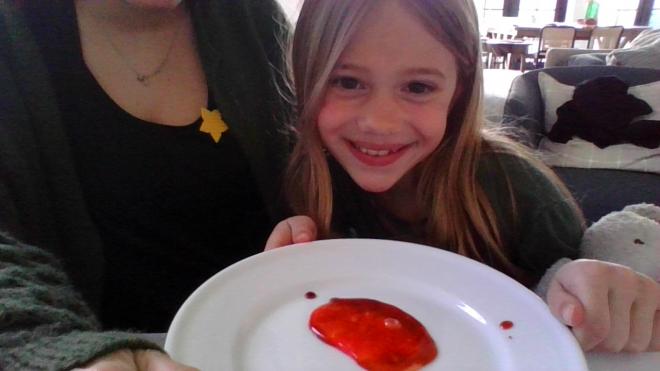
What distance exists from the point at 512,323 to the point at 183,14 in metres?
0.85

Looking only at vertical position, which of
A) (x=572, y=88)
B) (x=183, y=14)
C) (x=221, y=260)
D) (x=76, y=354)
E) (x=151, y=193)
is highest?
(x=183, y=14)

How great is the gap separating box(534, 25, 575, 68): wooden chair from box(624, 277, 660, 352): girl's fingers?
292 inches

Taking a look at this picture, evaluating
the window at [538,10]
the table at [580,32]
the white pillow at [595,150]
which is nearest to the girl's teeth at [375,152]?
the white pillow at [595,150]

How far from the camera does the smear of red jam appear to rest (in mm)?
591

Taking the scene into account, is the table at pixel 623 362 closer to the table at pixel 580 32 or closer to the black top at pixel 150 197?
the black top at pixel 150 197

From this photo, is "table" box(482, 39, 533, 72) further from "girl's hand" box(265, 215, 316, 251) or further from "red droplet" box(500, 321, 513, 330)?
"red droplet" box(500, 321, 513, 330)

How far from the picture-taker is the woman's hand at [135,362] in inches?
15.4

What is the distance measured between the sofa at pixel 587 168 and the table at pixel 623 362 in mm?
1858

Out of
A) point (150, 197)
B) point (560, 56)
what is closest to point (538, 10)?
point (560, 56)

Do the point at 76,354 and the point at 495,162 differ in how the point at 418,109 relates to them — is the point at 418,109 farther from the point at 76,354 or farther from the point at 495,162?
the point at 76,354

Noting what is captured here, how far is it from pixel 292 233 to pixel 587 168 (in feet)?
8.47

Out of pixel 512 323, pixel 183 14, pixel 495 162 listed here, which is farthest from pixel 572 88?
pixel 512 323

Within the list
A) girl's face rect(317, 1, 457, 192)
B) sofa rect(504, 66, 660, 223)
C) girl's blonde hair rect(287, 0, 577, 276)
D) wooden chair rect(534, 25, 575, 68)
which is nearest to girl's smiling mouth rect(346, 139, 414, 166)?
girl's face rect(317, 1, 457, 192)

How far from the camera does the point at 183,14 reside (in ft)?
3.54
